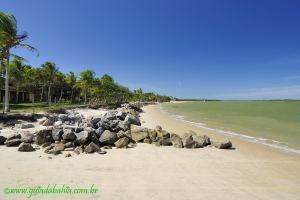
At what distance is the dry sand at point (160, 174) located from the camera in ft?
19.4

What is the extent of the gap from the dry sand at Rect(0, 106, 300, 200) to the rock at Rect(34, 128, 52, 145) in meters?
1.12

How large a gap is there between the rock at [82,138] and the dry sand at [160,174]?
55.8 inches

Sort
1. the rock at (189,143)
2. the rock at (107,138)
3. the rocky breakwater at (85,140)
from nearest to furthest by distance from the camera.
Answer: the rocky breakwater at (85,140) → the rock at (107,138) → the rock at (189,143)

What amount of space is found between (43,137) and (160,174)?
6589mm

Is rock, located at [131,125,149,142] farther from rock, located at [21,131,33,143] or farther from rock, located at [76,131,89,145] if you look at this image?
rock, located at [21,131,33,143]

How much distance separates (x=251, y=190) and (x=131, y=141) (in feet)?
23.2

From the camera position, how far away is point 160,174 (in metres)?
7.27

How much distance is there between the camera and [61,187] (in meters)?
6.03

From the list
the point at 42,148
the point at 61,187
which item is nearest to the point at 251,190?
the point at 61,187

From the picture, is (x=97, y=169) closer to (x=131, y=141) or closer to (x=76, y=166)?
(x=76, y=166)

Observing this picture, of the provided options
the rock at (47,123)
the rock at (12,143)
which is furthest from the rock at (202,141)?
the rock at (47,123)

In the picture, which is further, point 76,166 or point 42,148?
point 42,148

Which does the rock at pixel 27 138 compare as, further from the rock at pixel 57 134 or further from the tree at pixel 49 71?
the tree at pixel 49 71

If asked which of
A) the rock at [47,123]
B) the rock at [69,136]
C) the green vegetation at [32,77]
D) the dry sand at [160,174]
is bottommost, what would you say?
the dry sand at [160,174]
